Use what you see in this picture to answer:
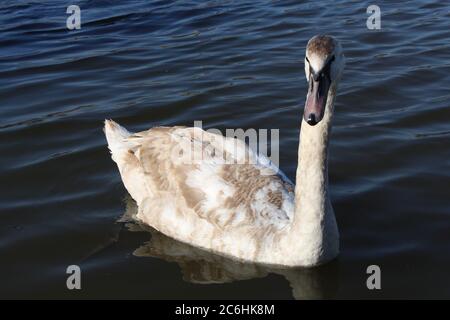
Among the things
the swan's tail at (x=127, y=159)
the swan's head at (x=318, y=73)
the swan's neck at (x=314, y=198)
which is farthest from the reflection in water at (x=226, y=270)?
the swan's head at (x=318, y=73)

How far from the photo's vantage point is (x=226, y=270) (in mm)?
7430

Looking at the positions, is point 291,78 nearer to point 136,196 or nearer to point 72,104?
point 72,104

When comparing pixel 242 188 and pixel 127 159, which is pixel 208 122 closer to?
pixel 127 159

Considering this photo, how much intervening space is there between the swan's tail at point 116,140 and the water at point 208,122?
18.3 inches

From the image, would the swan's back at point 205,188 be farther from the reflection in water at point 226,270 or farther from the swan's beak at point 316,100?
the swan's beak at point 316,100

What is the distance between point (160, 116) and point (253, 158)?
11.5ft

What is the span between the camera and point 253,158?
27.1 ft

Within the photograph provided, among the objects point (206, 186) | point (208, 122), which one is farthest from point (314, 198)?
point (208, 122)

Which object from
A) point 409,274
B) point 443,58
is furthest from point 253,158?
point 443,58

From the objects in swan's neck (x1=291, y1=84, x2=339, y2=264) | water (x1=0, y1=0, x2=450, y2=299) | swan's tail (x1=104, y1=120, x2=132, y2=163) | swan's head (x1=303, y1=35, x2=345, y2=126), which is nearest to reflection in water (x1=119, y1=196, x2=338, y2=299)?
water (x1=0, y1=0, x2=450, y2=299)

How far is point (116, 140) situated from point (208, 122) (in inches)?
83.9

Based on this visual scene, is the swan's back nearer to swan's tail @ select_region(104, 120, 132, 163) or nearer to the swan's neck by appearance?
swan's tail @ select_region(104, 120, 132, 163)

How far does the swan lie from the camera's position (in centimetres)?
650

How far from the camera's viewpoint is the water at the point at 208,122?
7320mm
